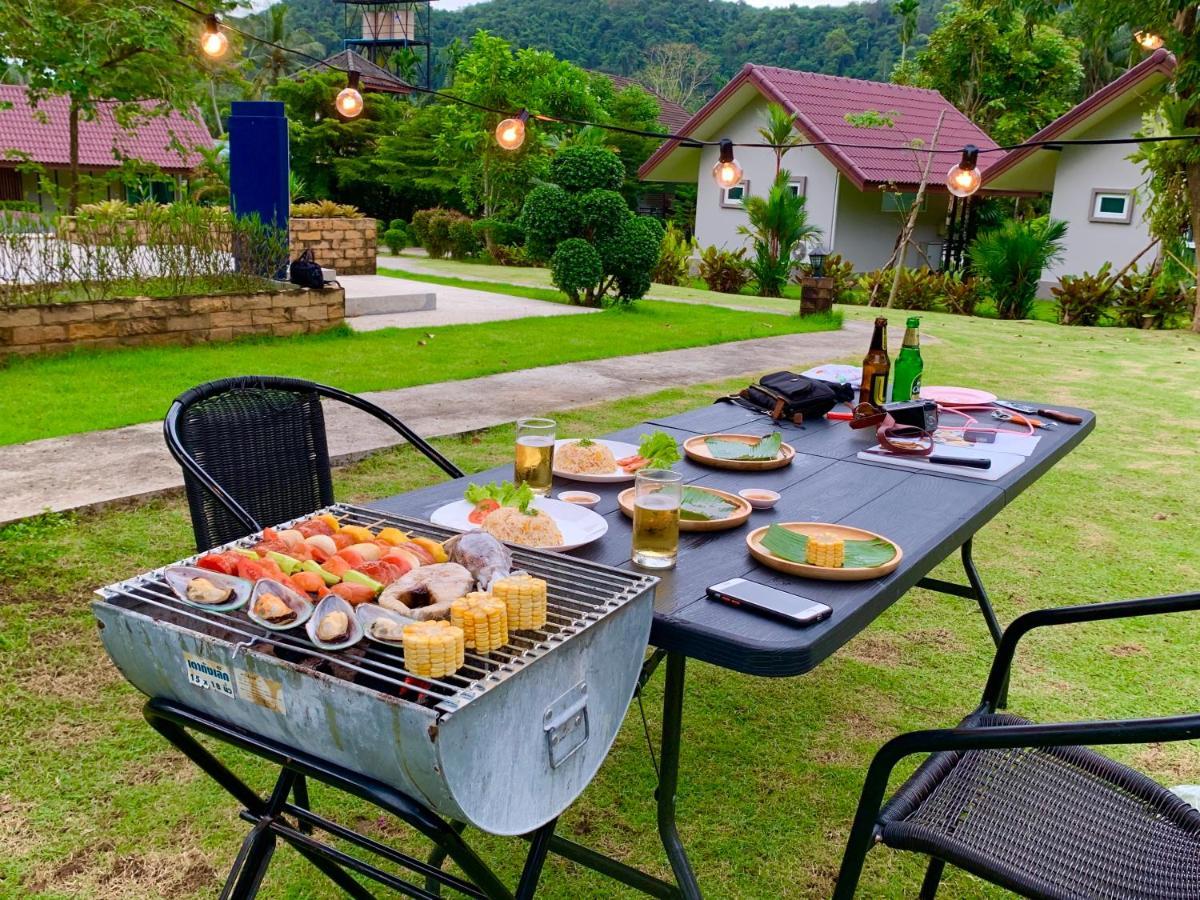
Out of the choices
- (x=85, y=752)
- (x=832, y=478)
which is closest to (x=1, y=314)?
(x=85, y=752)

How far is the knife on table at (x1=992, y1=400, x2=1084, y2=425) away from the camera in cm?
313

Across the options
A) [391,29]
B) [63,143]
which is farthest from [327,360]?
[391,29]

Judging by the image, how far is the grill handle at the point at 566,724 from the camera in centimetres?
135

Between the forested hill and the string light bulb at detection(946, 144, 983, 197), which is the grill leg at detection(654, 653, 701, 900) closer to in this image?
the string light bulb at detection(946, 144, 983, 197)

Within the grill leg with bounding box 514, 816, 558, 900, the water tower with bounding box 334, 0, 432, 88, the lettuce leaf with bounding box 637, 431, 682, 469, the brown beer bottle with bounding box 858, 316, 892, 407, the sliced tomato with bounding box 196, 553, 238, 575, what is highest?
the water tower with bounding box 334, 0, 432, 88

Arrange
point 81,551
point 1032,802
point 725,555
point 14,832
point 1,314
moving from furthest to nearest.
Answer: point 1,314, point 81,551, point 14,832, point 725,555, point 1032,802

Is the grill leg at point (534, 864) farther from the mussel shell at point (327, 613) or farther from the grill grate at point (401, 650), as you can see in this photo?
the mussel shell at point (327, 613)

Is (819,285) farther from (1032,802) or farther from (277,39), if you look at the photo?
(277,39)

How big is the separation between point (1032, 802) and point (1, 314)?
758 cm

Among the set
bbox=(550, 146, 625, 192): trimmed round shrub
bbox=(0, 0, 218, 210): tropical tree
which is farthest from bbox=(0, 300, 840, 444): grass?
bbox=(0, 0, 218, 210): tropical tree

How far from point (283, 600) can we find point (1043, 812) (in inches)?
51.3

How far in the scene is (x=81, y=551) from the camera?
3.84 m

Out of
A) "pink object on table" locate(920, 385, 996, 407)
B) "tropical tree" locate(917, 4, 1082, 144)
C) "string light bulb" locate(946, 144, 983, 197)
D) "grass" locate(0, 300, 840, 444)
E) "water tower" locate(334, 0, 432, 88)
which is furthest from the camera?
"water tower" locate(334, 0, 432, 88)

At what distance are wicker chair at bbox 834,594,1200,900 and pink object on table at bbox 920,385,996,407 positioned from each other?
4.43ft
